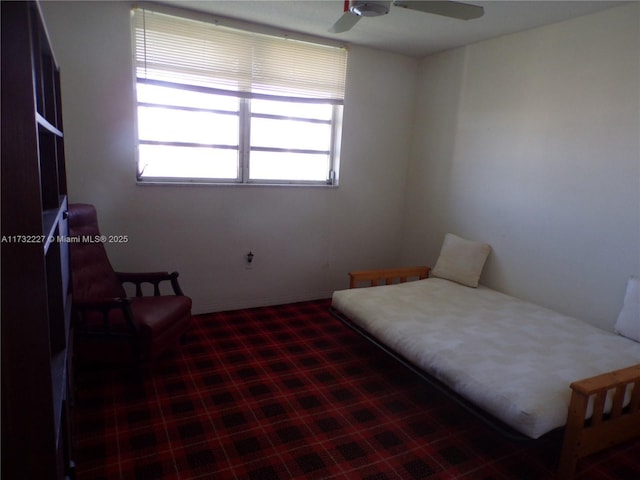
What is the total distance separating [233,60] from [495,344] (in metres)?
3.05

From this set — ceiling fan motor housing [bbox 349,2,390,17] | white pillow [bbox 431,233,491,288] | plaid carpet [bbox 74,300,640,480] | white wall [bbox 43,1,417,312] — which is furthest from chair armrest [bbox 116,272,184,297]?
white pillow [bbox 431,233,491,288]

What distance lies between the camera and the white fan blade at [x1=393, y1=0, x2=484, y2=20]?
2105mm

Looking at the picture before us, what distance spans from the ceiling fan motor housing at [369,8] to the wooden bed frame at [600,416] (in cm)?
211

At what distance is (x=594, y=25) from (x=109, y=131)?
3.67 meters

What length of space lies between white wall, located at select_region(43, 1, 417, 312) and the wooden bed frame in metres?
2.79

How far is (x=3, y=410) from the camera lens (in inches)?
44.3

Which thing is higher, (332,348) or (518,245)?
(518,245)

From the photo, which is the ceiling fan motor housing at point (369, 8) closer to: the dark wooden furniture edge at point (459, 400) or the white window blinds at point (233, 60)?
the white window blinds at point (233, 60)

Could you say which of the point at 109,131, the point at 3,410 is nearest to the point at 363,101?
the point at 109,131

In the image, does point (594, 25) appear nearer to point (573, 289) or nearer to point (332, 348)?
point (573, 289)

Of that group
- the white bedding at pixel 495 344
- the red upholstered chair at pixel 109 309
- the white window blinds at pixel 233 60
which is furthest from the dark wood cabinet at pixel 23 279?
the white window blinds at pixel 233 60

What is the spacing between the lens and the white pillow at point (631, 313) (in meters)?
2.66

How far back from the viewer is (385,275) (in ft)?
12.5

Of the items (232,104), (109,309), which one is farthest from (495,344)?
(232,104)
